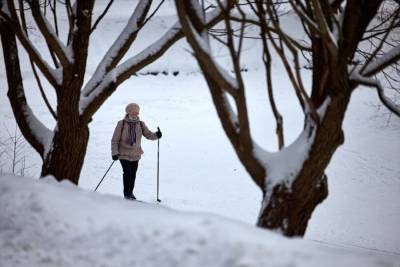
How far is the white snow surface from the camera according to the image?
89.0 inches

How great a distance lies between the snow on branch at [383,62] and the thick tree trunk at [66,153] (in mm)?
2848

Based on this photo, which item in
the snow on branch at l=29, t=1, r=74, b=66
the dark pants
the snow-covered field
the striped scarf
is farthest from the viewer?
the dark pants

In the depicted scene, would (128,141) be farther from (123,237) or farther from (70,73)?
(123,237)

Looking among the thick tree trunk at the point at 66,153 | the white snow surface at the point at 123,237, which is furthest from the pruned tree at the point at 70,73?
the white snow surface at the point at 123,237

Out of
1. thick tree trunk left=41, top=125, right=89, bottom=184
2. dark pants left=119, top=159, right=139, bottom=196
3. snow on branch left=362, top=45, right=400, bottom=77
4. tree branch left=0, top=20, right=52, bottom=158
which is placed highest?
snow on branch left=362, top=45, right=400, bottom=77

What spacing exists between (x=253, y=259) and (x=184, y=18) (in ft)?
5.37

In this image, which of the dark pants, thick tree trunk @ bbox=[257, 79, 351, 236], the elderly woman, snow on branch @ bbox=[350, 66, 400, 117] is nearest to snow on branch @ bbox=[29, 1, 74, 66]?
the elderly woman

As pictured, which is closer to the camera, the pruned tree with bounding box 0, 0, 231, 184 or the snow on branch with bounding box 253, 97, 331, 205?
the snow on branch with bounding box 253, 97, 331, 205

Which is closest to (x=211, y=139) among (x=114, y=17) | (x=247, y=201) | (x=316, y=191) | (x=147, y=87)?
(x=247, y=201)

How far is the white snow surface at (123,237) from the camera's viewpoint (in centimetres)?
226

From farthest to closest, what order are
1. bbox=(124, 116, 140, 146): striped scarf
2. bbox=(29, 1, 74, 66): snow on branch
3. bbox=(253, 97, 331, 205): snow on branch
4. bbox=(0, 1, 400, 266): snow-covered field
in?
bbox=(124, 116, 140, 146): striped scarf → bbox=(29, 1, 74, 66): snow on branch → bbox=(253, 97, 331, 205): snow on branch → bbox=(0, 1, 400, 266): snow-covered field

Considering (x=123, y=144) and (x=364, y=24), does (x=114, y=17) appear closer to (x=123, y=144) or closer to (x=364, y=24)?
(x=123, y=144)

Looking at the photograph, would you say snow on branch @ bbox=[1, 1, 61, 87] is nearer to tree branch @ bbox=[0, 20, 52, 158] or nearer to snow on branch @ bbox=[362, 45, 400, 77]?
tree branch @ bbox=[0, 20, 52, 158]

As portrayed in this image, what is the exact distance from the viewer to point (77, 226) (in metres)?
2.78
